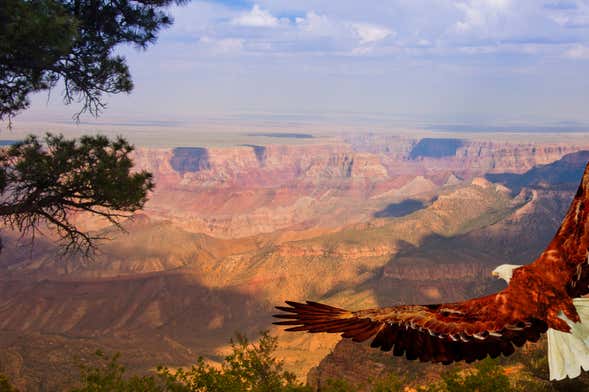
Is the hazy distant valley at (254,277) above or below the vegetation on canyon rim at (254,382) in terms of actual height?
below

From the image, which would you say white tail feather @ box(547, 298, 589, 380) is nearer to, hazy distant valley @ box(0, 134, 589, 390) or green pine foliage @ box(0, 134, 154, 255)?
green pine foliage @ box(0, 134, 154, 255)

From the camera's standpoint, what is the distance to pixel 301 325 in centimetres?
329

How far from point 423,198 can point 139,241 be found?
311 feet

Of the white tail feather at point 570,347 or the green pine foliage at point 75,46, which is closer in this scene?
the white tail feather at point 570,347

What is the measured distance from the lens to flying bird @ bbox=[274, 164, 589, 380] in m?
3.30

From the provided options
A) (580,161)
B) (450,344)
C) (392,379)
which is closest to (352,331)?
(450,344)

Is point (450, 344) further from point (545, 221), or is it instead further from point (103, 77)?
point (545, 221)

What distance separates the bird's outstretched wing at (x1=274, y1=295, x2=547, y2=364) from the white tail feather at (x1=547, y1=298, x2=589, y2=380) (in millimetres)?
104

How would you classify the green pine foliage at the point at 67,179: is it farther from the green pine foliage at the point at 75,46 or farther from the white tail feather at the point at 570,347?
the white tail feather at the point at 570,347

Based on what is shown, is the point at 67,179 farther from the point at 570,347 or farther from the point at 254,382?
the point at 570,347

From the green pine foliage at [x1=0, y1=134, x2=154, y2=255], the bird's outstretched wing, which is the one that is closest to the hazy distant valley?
the green pine foliage at [x1=0, y1=134, x2=154, y2=255]

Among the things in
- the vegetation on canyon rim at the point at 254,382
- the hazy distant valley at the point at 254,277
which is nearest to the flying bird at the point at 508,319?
the vegetation on canyon rim at the point at 254,382

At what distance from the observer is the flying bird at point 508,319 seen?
330 centimetres

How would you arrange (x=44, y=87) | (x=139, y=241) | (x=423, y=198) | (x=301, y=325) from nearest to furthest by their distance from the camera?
(x=301, y=325) < (x=44, y=87) < (x=139, y=241) < (x=423, y=198)
